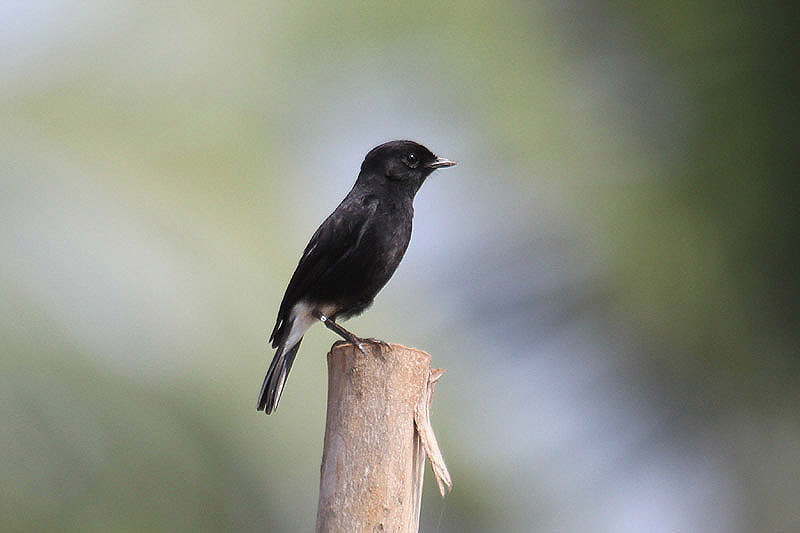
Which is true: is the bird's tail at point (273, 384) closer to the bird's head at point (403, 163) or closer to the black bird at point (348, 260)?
the black bird at point (348, 260)

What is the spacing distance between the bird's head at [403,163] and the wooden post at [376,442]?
6.04ft

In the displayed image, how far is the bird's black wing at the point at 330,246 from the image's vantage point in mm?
4738

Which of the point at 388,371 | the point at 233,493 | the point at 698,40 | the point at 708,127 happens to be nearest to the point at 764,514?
the point at 708,127

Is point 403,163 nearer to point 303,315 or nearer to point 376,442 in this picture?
point 303,315

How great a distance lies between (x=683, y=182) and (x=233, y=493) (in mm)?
3956

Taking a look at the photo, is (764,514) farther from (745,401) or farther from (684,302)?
(684,302)

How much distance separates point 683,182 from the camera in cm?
742

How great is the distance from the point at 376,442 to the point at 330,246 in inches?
71.5

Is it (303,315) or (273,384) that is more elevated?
(303,315)

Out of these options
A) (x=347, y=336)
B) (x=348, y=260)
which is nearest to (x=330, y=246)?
(x=348, y=260)

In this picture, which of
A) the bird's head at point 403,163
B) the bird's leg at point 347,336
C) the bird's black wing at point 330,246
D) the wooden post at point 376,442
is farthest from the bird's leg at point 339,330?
the bird's head at point 403,163

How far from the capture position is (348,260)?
186 inches

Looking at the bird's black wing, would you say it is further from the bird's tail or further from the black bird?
the bird's tail

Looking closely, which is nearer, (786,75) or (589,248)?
(786,75)
